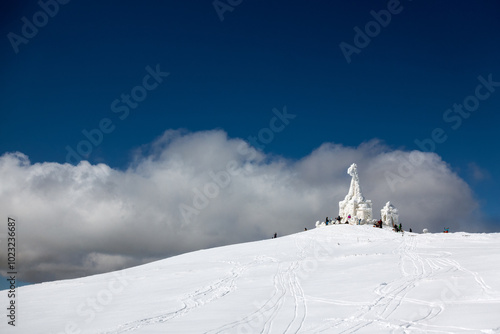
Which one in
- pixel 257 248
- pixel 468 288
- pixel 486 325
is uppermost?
pixel 257 248

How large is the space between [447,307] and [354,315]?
3.22 metres

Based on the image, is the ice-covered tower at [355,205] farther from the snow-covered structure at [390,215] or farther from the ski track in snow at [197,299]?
the ski track in snow at [197,299]

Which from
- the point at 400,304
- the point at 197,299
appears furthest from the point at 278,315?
the point at 197,299

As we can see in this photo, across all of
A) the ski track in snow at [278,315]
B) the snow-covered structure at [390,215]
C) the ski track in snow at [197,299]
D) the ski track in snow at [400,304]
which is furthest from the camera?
the snow-covered structure at [390,215]

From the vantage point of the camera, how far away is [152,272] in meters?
26.6

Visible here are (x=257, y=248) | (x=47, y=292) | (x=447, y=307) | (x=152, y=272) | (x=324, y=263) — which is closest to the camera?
(x=447, y=307)

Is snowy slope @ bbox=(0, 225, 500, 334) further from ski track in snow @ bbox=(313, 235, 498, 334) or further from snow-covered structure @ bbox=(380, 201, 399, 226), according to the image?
snow-covered structure @ bbox=(380, 201, 399, 226)

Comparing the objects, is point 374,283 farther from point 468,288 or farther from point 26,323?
point 26,323

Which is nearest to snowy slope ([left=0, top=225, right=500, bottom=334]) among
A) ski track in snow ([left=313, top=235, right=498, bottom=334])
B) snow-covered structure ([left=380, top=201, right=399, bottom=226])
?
ski track in snow ([left=313, top=235, right=498, bottom=334])

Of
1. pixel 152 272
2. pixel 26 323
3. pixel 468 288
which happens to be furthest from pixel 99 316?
pixel 468 288

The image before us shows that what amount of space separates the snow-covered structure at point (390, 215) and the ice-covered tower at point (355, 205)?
211 centimetres

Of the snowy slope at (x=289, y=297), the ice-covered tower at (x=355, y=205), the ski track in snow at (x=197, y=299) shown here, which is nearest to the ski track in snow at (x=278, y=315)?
the snowy slope at (x=289, y=297)

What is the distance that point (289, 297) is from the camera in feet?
53.3

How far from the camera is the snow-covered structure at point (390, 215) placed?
5519 cm
